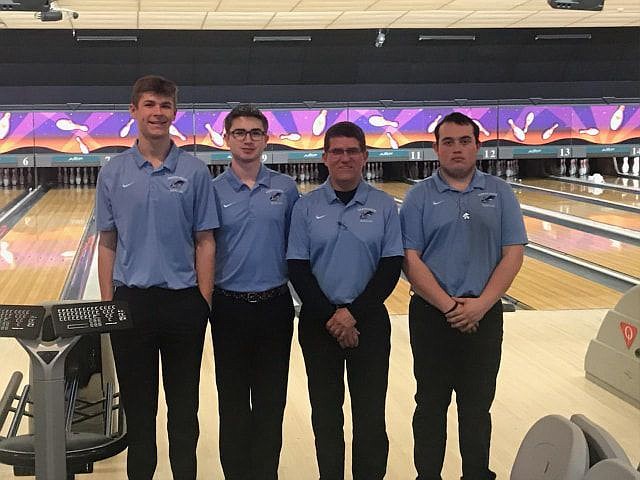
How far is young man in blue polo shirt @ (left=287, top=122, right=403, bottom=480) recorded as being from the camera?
8.34 feet

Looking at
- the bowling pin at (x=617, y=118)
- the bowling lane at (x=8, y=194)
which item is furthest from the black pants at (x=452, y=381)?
the bowling pin at (x=617, y=118)

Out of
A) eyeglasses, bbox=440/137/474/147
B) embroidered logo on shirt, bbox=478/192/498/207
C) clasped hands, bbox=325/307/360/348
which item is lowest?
clasped hands, bbox=325/307/360/348

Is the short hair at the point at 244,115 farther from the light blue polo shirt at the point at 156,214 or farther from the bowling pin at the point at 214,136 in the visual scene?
the bowling pin at the point at 214,136

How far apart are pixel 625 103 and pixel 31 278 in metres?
7.86

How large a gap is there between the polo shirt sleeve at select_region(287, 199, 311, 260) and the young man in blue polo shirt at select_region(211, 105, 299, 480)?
6 cm

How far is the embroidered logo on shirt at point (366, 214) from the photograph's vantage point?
8.40ft

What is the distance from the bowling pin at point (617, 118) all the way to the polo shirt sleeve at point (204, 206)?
9.72 metres

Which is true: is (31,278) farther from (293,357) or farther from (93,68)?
(93,68)

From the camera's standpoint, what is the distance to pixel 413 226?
265 cm

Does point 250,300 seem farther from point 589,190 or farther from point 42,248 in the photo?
point 589,190

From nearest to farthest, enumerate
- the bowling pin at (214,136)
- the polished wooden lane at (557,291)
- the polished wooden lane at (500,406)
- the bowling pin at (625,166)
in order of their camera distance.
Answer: the polished wooden lane at (500,406) → the polished wooden lane at (557,291) → the bowling pin at (214,136) → the bowling pin at (625,166)

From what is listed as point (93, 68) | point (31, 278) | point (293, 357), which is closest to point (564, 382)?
point (293, 357)

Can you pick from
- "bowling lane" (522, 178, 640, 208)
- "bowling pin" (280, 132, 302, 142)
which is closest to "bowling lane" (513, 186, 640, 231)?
"bowling lane" (522, 178, 640, 208)

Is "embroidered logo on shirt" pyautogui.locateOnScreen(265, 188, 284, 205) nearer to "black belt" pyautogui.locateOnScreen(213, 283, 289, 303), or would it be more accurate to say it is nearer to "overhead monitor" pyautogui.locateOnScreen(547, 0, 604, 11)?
"black belt" pyautogui.locateOnScreen(213, 283, 289, 303)
